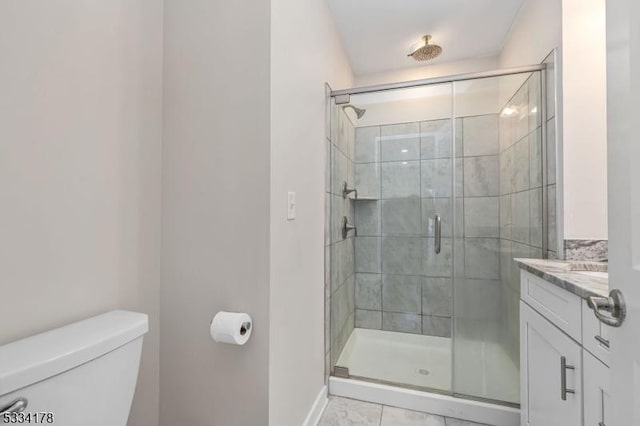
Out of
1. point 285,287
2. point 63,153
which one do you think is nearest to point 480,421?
point 285,287

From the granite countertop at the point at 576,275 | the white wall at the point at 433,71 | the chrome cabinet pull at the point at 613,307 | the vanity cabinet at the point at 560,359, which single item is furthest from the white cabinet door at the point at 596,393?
the white wall at the point at 433,71

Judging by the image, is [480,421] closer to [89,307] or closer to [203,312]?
[203,312]

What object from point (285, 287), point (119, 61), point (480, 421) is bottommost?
point (480, 421)

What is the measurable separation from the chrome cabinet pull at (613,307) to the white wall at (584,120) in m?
1.01

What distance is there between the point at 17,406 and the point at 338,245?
1.66 meters

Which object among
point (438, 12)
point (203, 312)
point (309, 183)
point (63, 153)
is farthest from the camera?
point (438, 12)

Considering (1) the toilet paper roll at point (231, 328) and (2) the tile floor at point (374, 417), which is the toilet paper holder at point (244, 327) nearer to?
(1) the toilet paper roll at point (231, 328)

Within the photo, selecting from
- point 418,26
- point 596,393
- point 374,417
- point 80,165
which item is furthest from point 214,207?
point 418,26

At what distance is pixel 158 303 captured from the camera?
118cm

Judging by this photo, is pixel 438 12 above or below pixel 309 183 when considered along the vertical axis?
above

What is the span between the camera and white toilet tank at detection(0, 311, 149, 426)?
0.62m

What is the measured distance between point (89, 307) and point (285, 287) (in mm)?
674

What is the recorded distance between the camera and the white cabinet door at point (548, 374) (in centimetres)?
87

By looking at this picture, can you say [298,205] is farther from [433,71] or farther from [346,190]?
[433,71]
